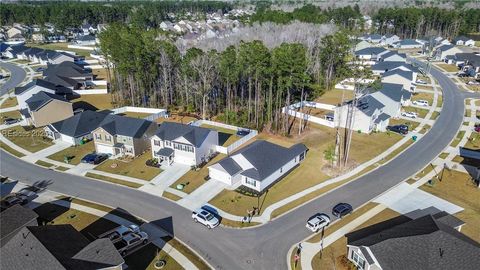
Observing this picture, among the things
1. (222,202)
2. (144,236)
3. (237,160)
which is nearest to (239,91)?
(237,160)

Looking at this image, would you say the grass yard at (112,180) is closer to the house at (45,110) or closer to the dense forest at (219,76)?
the dense forest at (219,76)

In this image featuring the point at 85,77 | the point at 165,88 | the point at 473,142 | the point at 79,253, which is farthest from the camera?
the point at 85,77

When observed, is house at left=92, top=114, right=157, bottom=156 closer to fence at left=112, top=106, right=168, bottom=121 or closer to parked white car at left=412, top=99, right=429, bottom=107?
fence at left=112, top=106, right=168, bottom=121

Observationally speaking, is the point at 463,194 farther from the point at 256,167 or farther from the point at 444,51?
the point at 444,51

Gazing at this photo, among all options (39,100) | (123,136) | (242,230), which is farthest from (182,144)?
(39,100)

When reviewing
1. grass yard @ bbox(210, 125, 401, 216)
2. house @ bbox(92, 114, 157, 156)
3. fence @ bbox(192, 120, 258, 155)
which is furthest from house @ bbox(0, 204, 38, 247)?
fence @ bbox(192, 120, 258, 155)

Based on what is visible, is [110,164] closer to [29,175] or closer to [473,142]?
[29,175]
